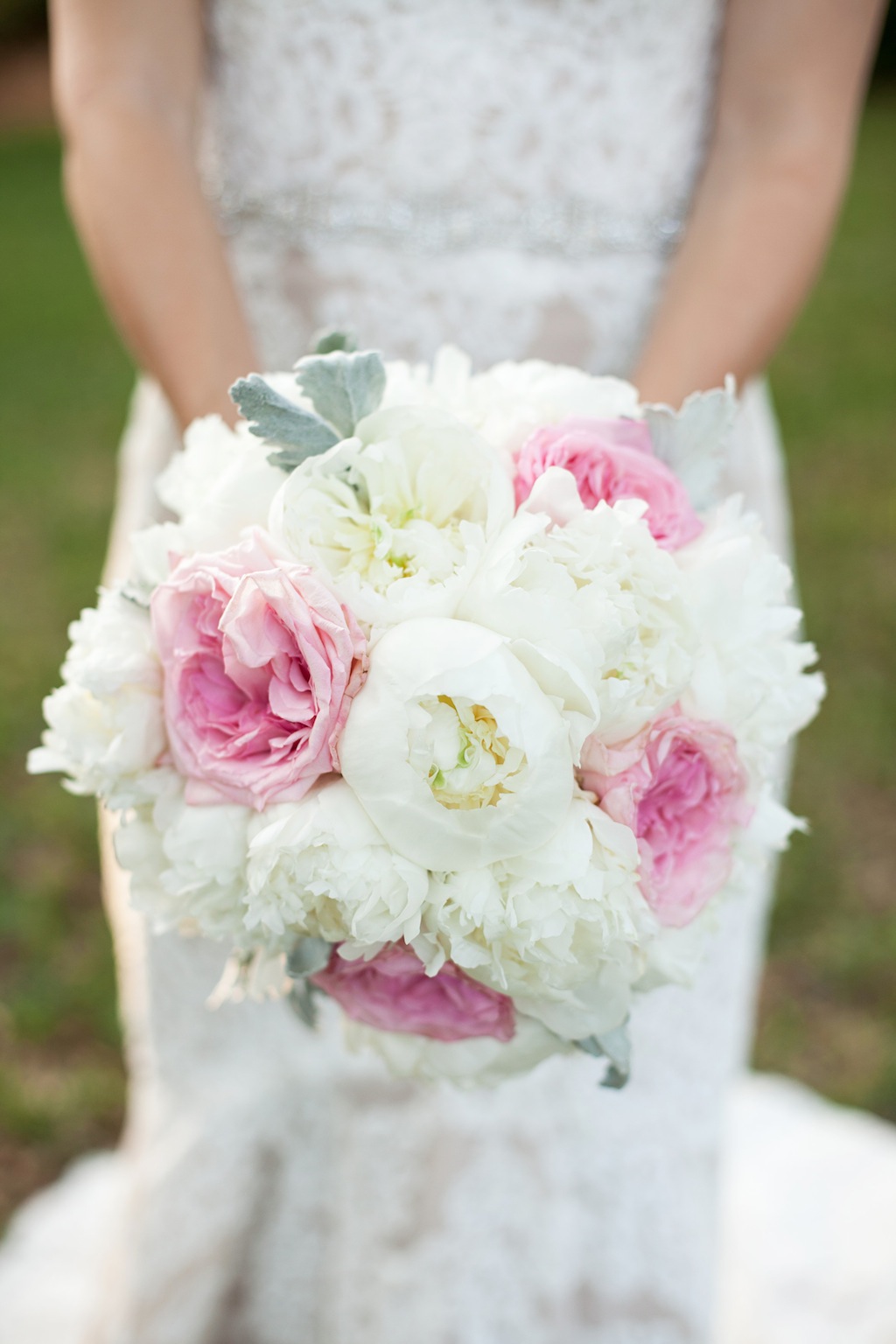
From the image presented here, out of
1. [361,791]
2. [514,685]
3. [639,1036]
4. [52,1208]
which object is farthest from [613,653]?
[52,1208]

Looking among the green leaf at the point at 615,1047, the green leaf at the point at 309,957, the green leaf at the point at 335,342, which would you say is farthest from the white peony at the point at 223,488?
the green leaf at the point at 615,1047

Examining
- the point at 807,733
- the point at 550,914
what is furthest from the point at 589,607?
the point at 807,733

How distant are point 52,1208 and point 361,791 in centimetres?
197

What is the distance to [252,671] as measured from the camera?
98cm

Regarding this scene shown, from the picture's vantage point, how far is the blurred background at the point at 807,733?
9.27 feet

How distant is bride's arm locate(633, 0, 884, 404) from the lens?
157cm

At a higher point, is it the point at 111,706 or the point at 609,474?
the point at 609,474

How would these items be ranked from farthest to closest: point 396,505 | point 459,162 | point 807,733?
point 807,733 < point 459,162 < point 396,505

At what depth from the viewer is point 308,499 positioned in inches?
39.2

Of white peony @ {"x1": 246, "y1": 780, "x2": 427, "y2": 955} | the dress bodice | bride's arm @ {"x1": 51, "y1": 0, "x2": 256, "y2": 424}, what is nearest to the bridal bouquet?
white peony @ {"x1": 246, "y1": 780, "x2": 427, "y2": 955}

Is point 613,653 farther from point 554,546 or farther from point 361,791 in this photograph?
point 361,791

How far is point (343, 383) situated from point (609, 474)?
9.4 inches

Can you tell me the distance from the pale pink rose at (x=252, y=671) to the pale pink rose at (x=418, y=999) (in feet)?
0.67

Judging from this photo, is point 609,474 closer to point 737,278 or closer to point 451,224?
point 737,278
